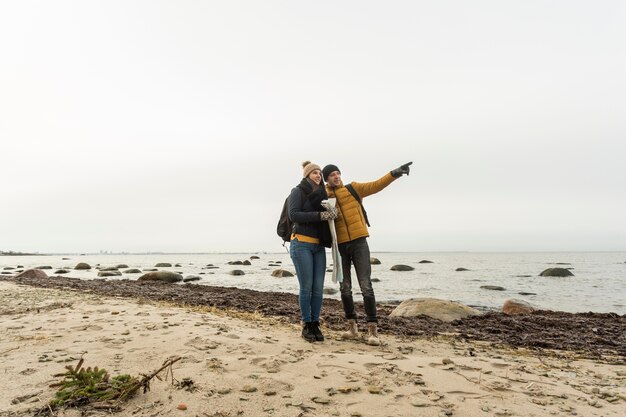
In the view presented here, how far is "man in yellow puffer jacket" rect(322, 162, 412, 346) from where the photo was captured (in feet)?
18.2

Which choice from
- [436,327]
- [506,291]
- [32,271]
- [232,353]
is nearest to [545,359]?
[436,327]

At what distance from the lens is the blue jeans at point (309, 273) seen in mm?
5348

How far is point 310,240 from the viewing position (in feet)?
17.7

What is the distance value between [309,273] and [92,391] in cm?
296

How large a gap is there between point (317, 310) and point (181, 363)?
2164 millimetres

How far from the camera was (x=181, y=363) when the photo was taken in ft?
13.1

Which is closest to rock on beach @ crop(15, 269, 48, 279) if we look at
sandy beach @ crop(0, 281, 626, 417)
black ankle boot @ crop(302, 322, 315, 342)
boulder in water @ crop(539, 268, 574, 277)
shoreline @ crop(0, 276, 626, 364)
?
shoreline @ crop(0, 276, 626, 364)

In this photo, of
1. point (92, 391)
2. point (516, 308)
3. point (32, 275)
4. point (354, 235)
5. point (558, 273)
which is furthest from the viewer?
point (558, 273)

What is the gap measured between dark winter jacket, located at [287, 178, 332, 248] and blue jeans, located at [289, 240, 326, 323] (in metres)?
0.16

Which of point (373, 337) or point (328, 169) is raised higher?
point (328, 169)

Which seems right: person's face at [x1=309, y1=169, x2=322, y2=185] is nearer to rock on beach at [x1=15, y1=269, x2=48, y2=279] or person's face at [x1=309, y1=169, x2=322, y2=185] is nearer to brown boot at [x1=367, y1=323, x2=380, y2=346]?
brown boot at [x1=367, y1=323, x2=380, y2=346]

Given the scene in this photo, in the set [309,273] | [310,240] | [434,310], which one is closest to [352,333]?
[309,273]

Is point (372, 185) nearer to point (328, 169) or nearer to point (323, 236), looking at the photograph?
point (328, 169)

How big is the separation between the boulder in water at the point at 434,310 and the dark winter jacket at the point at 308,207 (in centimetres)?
521
